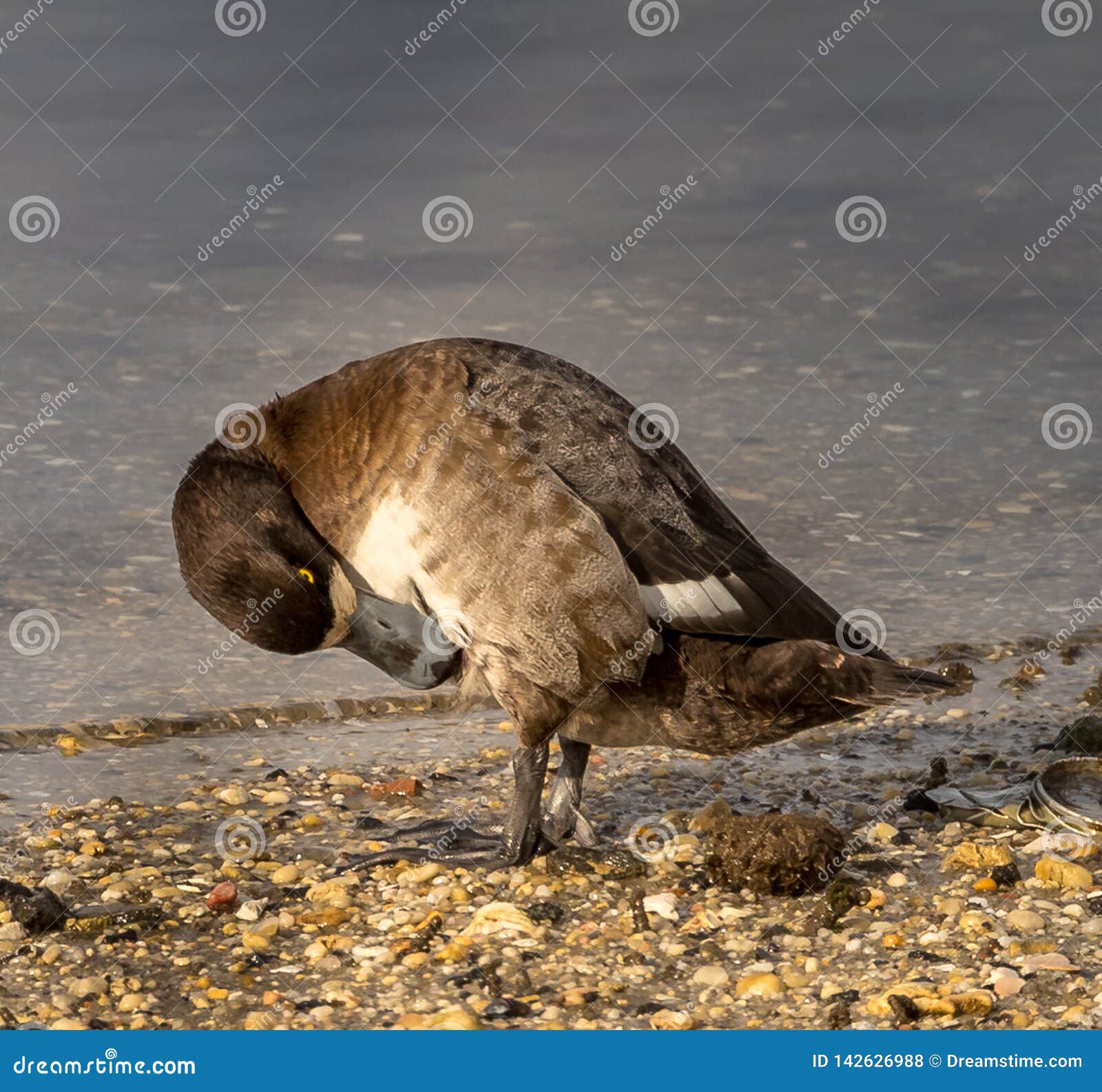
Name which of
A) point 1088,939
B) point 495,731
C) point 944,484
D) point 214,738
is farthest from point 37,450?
point 1088,939

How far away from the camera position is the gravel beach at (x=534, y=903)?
474 cm

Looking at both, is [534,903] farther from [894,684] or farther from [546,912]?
[894,684]

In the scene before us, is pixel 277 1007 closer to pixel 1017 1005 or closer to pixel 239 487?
pixel 239 487

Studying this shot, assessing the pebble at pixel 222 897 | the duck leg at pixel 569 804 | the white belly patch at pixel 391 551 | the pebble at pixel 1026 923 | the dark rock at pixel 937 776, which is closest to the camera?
the pebble at pixel 1026 923

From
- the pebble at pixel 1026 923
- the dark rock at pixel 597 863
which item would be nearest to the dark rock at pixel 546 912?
the dark rock at pixel 597 863

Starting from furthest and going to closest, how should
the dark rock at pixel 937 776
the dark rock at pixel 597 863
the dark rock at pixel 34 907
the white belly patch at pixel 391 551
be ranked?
1. the dark rock at pixel 937 776
2. the dark rock at pixel 597 863
3. the white belly patch at pixel 391 551
4. the dark rock at pixel 34 907

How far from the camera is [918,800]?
6.21 m

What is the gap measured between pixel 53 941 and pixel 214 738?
201cm

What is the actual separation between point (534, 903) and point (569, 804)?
64 cm

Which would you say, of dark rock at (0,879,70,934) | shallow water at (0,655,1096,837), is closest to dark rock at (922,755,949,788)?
shallow water at (0,655,1096,837)

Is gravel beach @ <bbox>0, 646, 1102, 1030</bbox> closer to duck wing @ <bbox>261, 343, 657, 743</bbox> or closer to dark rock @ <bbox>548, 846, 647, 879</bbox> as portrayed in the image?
dark rock @ <bbox>548, 846, 647, 879</bbox>

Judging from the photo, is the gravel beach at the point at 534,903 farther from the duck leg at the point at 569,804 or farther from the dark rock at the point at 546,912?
the duck leg at the point at 569,804

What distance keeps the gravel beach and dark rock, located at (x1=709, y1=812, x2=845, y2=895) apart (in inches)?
0.9

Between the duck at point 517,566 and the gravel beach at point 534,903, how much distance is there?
44 centimetres
